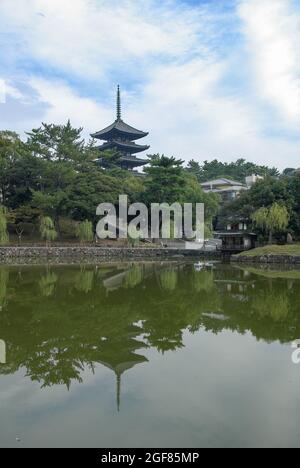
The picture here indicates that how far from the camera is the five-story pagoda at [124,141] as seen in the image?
48.0 metres

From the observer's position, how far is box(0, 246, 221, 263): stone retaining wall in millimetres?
25984

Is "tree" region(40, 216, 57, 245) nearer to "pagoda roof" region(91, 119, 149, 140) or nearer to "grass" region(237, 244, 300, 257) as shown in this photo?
"grass" region(237, 244, 300, 257)

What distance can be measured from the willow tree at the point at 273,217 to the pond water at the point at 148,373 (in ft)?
54.8

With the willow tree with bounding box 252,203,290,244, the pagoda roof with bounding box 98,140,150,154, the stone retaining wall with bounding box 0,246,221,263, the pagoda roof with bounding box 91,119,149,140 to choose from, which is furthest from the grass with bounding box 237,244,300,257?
the pagoda roof with bounding box 91,119,149,140

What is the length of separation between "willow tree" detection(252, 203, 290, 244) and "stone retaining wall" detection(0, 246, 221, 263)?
4.56m

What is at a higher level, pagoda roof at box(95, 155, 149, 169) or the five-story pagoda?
the five-story pagoda

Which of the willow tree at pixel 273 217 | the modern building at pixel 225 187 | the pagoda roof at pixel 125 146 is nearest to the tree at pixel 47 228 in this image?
the willow tree at pixel 273 217

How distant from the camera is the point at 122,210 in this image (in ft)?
104

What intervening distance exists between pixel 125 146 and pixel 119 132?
1808 mm

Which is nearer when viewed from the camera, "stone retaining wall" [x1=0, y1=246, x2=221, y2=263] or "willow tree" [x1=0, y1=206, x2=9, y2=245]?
"willow tree" [x1=0, y1=206, x2=9, y2=245]

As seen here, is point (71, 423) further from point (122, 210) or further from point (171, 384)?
point (122, 210)

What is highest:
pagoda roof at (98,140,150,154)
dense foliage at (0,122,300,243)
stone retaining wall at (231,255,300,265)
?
pagoda roof at (98,140,150,154)

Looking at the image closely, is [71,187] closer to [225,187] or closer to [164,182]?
[164,182]
